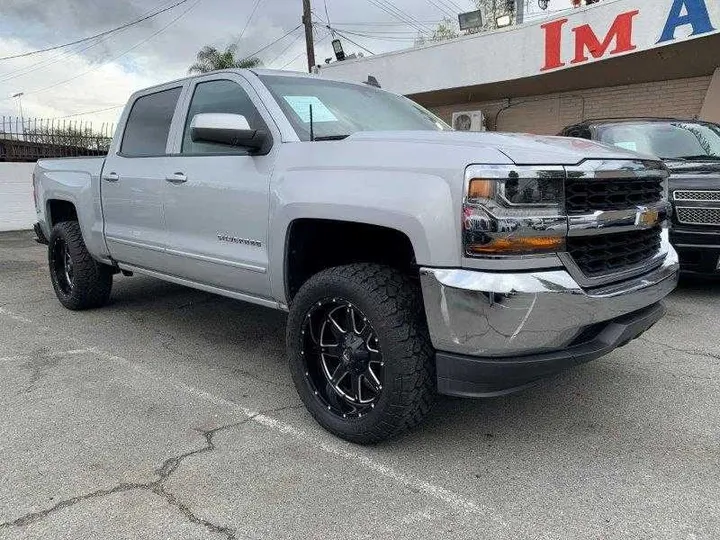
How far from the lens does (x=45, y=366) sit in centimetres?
418

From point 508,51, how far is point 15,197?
1098 centimetres

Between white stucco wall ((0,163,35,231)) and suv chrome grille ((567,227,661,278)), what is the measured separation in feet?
44.6

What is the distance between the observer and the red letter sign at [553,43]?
38.2 ft

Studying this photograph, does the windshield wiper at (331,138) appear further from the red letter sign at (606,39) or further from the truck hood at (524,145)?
the red letter sign at (606,39)

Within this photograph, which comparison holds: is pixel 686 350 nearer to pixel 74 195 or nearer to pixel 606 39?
pixel 74 195

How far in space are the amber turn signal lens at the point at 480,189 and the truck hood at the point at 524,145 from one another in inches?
6.0

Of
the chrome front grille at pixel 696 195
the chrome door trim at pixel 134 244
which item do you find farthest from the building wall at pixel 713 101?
the chrome door trim at pixel 134 244

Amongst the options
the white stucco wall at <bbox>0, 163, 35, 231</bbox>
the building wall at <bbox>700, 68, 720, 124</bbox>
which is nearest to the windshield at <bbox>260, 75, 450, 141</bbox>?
the building wall at <bbox>700, 68, 720, 124</bbox>

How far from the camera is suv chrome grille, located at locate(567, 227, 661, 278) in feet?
8.62

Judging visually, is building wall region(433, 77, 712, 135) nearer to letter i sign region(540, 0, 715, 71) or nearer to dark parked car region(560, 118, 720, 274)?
letter i sign region(540, 0, 715, 71)

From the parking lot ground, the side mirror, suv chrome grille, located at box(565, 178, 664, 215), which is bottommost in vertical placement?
the parking lot ground

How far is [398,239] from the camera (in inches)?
121

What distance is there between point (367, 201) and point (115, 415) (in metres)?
1.86

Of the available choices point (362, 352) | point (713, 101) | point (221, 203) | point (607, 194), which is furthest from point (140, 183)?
point (713, 101)
